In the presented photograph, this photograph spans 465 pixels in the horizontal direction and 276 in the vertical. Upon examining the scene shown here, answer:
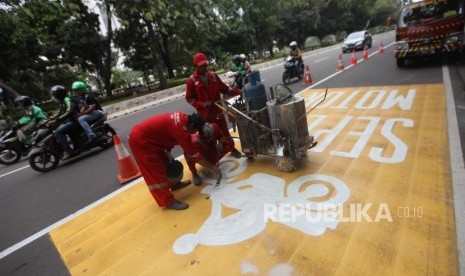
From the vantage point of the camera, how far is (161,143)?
149 inches

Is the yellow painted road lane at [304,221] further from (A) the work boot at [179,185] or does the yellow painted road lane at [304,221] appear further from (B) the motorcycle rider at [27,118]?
(B) the motorcycle rider at [27,118]

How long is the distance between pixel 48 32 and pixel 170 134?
68.7 feet

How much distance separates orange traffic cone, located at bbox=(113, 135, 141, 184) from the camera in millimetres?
5156

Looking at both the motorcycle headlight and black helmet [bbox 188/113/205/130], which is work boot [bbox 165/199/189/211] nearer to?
black helmet [bbox 188/113/205/130]

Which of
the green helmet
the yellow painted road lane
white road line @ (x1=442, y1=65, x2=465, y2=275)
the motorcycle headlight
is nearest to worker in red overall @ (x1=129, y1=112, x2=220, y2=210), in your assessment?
the yellow painted road lane

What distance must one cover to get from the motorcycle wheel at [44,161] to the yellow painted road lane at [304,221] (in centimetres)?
320

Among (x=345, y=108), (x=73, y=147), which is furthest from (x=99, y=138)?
(x=345, y=108)

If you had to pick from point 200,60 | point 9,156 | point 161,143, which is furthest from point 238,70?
point 9,156

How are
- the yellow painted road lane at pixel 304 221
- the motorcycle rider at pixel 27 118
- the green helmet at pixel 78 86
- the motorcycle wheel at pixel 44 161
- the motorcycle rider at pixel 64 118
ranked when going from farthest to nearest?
the motorcycle rider at pixel 27 118 → the green helmet at pixel 78 86 → the motorcycle rider at pixel 64 118 → the motorcycle wheel at pixel 44 161 → the yellow painted road lane at pixel 304 221

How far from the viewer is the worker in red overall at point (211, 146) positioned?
422 cm

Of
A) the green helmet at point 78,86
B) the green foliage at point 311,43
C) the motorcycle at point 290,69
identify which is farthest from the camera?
Answer: the green foliage at point 311,43

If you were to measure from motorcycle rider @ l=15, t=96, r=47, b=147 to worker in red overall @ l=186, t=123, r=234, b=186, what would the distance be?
5.72m

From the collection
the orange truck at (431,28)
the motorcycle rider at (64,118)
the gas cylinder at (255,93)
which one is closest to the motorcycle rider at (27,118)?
the motorcycle rider at (64,118)

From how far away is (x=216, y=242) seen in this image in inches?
119
